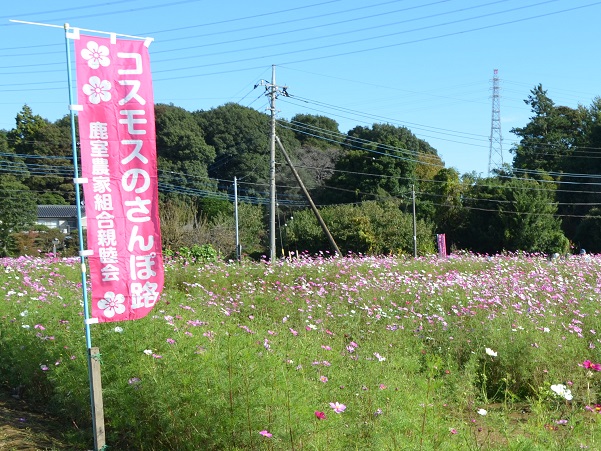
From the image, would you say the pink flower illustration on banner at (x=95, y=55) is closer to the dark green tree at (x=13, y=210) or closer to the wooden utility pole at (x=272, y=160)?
the wooden utility pole at (x=272, y=160)

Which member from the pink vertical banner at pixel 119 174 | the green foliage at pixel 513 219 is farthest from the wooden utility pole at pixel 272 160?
the pink vertical banner at pixel 119 174

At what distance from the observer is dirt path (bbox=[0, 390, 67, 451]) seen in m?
4.34

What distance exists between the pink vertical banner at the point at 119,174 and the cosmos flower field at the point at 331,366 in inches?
19.3

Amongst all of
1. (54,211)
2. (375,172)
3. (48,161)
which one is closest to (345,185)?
(375,172)

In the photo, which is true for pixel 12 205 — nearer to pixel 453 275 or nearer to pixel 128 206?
pixel 453 275

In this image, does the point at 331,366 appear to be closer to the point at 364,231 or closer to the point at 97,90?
the point at 97,90

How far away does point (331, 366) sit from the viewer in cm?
438

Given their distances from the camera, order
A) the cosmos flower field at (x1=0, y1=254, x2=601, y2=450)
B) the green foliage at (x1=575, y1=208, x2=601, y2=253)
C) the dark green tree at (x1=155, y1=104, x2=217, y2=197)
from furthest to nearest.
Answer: the dark green tree at (x1=155, y1=104, x2=217, y2=197) → the green foliage at (x1=575, y1=208, x2=601, y2=253) → the cosmos flower field at (x1=0, y1=254, x2=601, y2=450)

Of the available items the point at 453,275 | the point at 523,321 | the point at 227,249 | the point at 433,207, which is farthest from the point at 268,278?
the point at 433,207

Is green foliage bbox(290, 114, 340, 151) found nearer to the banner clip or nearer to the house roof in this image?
the house roof

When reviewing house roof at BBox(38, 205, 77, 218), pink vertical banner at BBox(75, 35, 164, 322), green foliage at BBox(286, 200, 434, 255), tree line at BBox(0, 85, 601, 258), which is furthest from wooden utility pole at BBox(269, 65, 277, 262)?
house roof at BBox(38, 205, 77, 218)

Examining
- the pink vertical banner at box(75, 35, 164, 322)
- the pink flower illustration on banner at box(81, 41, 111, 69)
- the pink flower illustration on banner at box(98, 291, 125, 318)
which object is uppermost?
the pink flower illustration on banner at box(81, 41, 111, 69)

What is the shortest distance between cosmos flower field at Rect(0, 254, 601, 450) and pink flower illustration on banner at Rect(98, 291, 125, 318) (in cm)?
40

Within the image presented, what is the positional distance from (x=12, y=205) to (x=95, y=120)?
31444 mm
